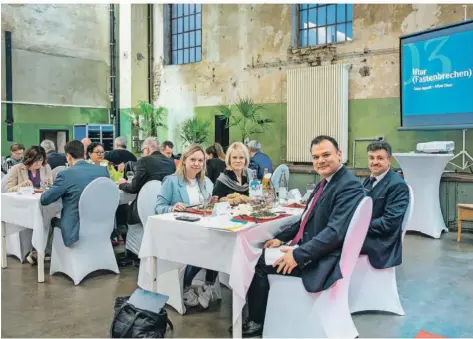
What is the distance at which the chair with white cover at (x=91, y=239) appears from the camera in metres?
4.21

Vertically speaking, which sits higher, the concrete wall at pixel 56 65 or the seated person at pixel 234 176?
the concrete wall at pixel 56 65

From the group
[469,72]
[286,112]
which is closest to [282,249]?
[469,72]

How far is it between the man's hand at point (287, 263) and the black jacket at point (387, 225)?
899mm

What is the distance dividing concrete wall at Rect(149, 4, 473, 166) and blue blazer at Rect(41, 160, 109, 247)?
17.0 feet

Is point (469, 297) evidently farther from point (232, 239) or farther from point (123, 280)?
point (123, 280)

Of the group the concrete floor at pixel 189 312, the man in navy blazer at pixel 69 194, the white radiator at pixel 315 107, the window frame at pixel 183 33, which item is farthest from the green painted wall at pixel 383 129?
the man in navy blazer at pixel 69 194

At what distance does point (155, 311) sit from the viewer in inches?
119

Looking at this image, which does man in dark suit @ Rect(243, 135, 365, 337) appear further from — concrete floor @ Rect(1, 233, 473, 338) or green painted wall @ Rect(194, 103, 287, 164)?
green painted wall @ Rect(194, 103, 287, 164)

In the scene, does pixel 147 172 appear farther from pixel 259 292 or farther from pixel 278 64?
pixel 278 64

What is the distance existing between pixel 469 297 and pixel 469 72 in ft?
11.6

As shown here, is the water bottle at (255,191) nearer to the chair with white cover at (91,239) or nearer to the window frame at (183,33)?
the chair with white cover at (91,239)

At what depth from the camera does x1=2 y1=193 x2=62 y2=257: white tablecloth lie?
4281mm

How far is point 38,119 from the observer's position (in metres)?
10.0

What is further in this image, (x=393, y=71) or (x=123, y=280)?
(x=393, y=71)
